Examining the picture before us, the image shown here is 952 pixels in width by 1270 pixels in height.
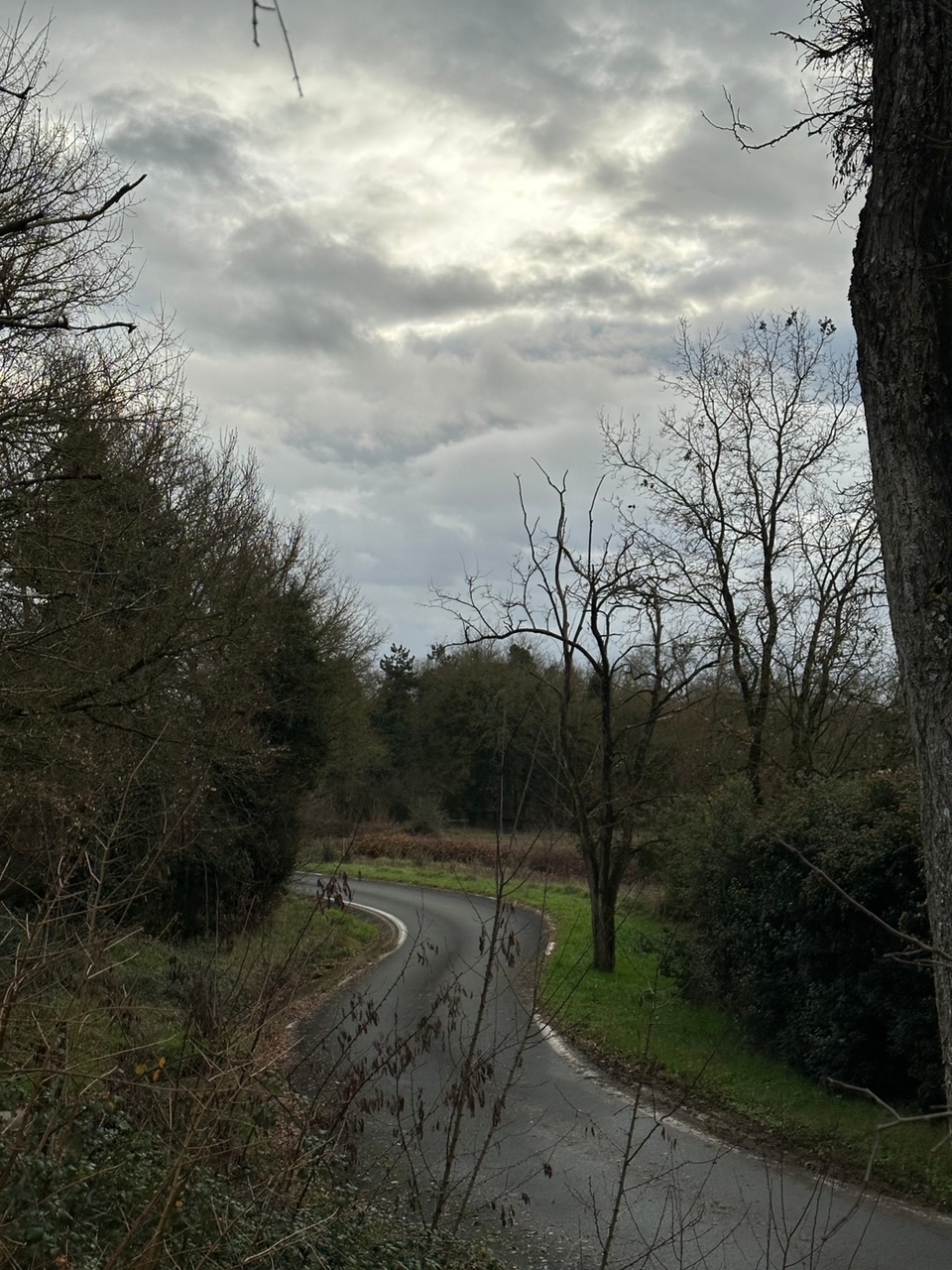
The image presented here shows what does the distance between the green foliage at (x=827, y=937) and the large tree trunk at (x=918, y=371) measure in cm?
571

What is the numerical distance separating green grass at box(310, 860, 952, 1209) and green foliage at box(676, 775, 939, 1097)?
0.40 meters

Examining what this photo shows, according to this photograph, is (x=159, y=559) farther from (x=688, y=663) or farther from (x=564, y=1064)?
(x=688, y=663)

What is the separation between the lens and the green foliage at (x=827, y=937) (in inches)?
437

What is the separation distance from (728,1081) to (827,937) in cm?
200

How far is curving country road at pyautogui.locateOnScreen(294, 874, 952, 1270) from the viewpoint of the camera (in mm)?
6074

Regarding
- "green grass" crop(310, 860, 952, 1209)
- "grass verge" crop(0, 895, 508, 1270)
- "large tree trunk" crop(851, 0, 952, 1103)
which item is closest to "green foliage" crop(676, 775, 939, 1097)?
"green grass" crop(310, 860, 952, 1209)

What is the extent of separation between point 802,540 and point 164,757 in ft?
44.0

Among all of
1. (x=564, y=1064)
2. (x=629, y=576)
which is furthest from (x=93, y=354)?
(x=564, y=1064)

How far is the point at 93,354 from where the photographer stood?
1502 cm

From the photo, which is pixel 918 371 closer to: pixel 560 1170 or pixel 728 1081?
pixel 560 1170

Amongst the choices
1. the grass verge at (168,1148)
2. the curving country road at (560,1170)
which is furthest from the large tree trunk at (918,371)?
the grass verge at (168,1148)

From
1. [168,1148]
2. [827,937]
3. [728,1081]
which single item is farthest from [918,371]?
[728,1081]

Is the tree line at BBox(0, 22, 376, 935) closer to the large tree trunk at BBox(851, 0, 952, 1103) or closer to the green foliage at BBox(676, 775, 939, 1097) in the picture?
the large tree trunk at BBox(851, 0, 952, 1103)

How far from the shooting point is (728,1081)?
479 inches
